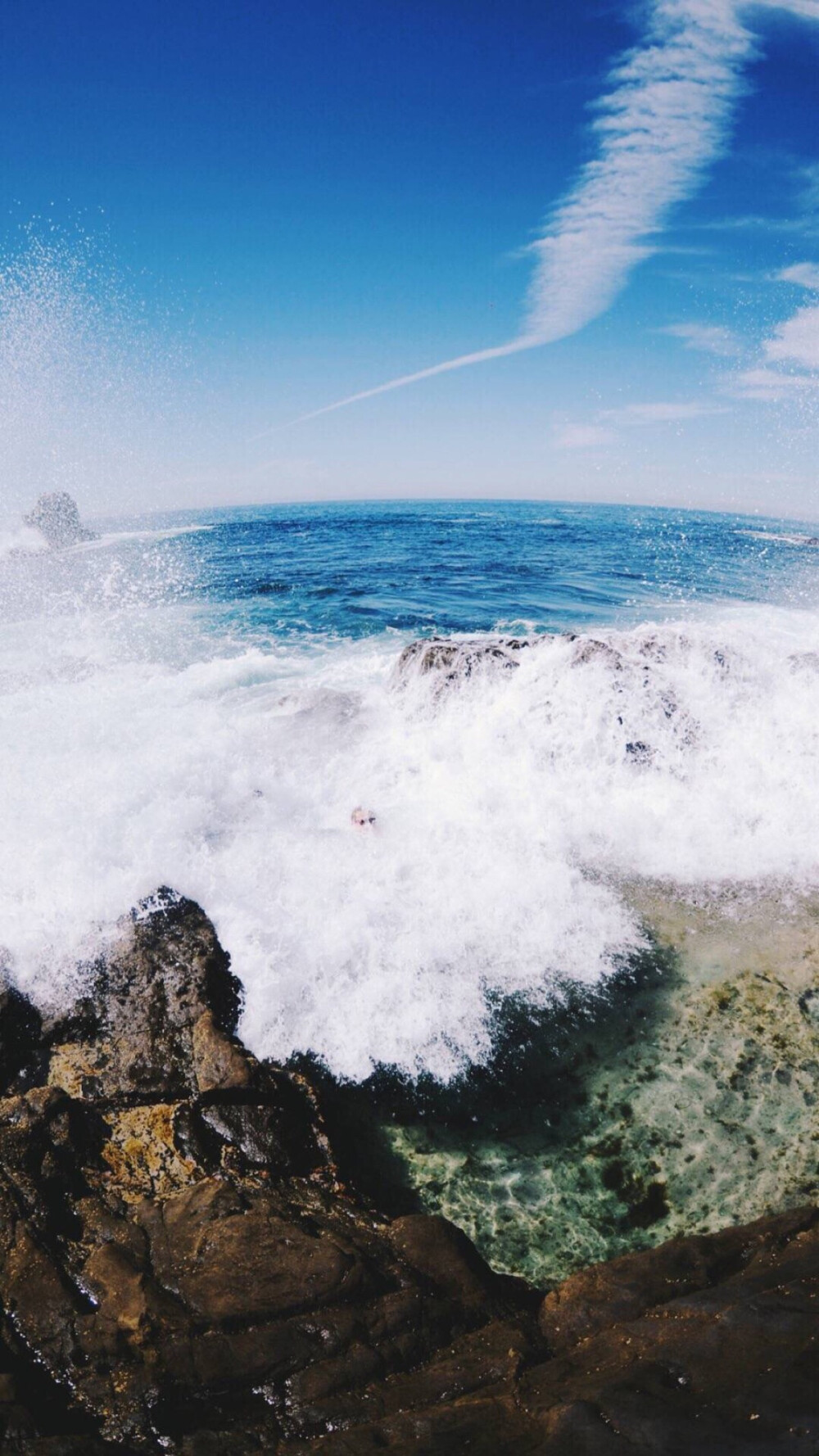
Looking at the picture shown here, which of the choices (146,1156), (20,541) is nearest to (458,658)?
(146,1156)

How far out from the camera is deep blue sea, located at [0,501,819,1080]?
24.8ft

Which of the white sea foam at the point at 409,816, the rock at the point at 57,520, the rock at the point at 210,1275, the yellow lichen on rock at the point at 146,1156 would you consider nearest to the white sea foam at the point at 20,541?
the rock at the point at 57,520

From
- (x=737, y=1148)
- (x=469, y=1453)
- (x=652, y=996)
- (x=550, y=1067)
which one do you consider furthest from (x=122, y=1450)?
(x=652, y=996)

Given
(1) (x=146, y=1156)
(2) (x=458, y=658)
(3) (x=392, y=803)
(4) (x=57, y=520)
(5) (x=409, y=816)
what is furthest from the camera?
(4) (x=57, y=520)

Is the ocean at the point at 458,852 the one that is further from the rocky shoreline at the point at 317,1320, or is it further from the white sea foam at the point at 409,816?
the rocky shoreline at the point at 317,1320

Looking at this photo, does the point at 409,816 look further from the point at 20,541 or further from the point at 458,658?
the point at 20,541

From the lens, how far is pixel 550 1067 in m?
6.48

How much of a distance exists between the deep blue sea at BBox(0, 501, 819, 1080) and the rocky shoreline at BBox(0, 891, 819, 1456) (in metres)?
2.12

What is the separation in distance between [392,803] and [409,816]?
0.63 m

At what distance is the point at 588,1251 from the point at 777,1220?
1542mm

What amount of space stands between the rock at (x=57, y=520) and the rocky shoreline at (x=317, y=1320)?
202ft

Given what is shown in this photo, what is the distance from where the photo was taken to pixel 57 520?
2281 inches

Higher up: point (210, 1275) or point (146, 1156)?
point (210, 1275)

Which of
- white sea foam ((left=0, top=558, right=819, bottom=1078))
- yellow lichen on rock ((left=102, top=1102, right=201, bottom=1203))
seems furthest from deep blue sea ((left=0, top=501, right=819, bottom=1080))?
yellow lichen on rock ((left=102, top=1102, right=201, bottom=1203))
